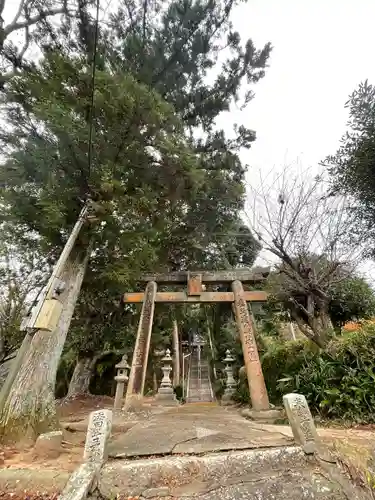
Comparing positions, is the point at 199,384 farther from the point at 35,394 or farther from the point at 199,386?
the point at 35,394

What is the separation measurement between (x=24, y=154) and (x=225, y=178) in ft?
17.7

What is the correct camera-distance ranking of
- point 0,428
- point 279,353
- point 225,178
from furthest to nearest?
point 225,178 < point 279,353 < point 0,428

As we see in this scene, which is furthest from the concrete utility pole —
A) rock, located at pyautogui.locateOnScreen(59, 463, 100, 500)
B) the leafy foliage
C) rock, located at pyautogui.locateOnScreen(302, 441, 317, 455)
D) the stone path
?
the leafy foliage

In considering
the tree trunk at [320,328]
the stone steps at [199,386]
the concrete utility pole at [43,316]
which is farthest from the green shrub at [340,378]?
the stone steps at [199,386]

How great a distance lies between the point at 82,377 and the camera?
10.6 metres

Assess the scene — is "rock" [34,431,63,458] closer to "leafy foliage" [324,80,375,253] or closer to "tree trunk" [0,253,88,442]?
"tree trunk" [0,253,88,442]

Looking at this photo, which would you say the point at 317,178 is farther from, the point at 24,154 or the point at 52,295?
the point at 24,154

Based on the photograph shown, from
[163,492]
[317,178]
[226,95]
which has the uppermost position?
[226,95]

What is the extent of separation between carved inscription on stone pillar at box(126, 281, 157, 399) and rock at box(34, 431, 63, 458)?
11.1ft

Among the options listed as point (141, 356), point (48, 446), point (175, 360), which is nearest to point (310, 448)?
point (48, 446)

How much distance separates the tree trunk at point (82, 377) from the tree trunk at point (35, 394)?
6.76 m

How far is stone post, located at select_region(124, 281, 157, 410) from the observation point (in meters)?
6.25

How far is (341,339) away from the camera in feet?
17.2

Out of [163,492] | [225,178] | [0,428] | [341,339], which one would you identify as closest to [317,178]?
[225,178]
